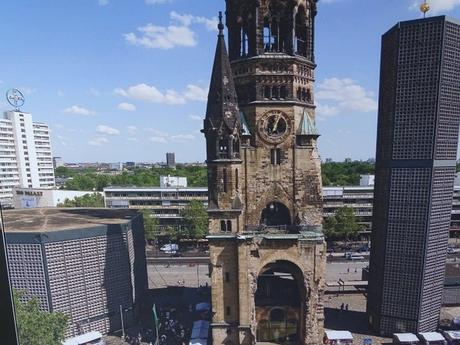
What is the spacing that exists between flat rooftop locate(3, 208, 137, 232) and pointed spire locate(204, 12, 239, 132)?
57.1ft

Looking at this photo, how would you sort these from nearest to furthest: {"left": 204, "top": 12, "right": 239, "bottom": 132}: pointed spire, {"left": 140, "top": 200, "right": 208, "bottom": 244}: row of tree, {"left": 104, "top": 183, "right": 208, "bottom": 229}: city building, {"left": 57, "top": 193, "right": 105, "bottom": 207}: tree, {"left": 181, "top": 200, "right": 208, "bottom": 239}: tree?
{"left": 204, "top": 12, "right": 239, "bottom": 132}: pointed spire → {"left": 181, "top": 200, "right": 208, "bottom": 239}: tree → {"left": 140, "top": 200, "right": 208, "bottom": 244}: row of tree → {"left": 57, "top": 193, "right": 105, "bottom": 207}: tree → {"left": 104, "top": 183, "right": 208, "bottom": 229}: city building

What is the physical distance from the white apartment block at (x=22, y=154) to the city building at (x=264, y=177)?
72637 mm

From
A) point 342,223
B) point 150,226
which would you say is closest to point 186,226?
point 150,226

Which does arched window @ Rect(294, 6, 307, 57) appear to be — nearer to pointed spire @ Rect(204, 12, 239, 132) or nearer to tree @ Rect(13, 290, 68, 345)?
pointed spire @ Rect(204, 12, 239, 132)

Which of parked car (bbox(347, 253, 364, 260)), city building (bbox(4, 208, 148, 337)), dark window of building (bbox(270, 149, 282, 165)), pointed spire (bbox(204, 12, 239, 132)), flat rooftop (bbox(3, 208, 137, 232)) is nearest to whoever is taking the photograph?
pointed spire (bbox(204, 12, 239, 132))

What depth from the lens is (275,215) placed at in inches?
1194

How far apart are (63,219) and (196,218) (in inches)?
1034

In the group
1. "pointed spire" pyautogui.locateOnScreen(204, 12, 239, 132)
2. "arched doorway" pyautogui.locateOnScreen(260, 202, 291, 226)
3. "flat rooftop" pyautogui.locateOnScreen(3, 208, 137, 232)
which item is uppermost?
"pointed spire" pyautogui.locateOnScreen(204, 12, 239, 132)

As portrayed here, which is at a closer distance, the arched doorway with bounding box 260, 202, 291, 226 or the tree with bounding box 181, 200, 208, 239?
the arched doorway with bounding box 260, 202, 291, 226

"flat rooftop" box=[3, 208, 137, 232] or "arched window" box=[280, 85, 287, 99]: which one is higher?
"arched window" box=[280, 85, 287, 99]

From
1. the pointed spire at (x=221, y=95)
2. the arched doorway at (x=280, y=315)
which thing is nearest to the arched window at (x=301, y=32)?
the pointed spire at (x=221, y=95)

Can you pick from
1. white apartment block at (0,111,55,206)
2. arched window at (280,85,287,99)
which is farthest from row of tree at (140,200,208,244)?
white apartment block at (0,111,55,206)

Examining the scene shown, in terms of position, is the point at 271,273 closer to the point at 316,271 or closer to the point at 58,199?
the point at 316,271

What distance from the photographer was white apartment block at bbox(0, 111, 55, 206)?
8281 cm
